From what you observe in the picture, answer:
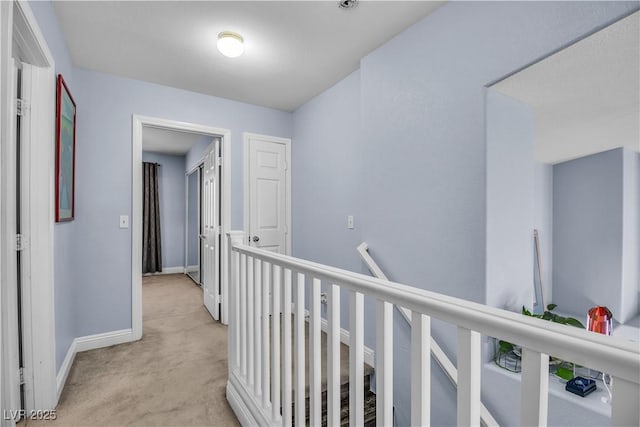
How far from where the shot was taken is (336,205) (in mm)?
2943

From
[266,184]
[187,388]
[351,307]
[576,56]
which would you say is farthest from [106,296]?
[576,56]

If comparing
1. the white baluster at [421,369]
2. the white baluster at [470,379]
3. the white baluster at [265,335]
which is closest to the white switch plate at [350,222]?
the white baluster at [265,335]

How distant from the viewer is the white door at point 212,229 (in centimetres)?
333

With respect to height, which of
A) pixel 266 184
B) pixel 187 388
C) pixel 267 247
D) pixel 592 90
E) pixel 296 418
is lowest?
pixel 187 388

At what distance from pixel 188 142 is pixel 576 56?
16.7 feet

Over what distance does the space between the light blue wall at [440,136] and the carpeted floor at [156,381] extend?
1.30 metres

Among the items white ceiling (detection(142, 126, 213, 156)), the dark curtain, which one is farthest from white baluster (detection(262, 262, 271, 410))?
the dark curtain

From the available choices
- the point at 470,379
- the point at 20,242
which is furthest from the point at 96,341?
the point at 470,379

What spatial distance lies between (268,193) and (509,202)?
2426 mm

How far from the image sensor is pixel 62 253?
6.89ft

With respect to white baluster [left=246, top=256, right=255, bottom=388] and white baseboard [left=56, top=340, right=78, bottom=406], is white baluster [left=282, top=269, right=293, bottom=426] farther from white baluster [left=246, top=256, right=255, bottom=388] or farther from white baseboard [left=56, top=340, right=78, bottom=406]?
white baseboard [left=56, top=340, right=78, bottom=406]

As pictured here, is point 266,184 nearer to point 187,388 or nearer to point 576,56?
point 187,388

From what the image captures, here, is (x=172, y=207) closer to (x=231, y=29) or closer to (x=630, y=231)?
(x=231, y=29)

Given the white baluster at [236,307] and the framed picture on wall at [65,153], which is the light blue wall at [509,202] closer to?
the white baluster at [236,307]
